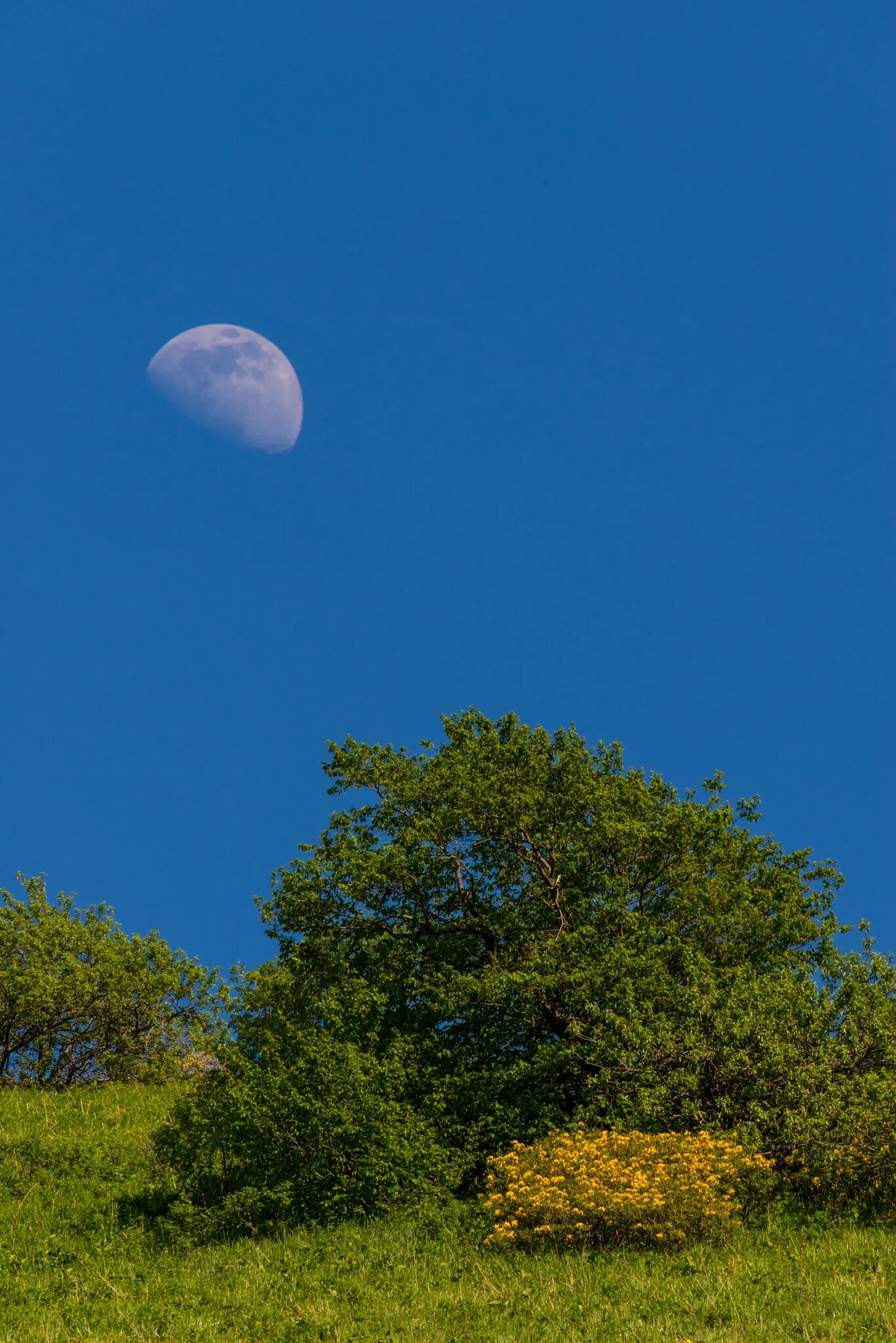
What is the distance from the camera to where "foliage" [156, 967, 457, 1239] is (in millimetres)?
18734

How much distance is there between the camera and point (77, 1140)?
958 inches

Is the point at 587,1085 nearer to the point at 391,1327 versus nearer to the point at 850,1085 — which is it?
the point at 850,1085

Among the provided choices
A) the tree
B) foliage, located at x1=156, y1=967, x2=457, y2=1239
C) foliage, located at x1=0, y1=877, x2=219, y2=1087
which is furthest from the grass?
foliage, located at x1=0, y1=877, x2=219, y2=1087

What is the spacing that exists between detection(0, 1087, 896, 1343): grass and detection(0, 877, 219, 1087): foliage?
1487 centimetres

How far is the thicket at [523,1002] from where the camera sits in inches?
743

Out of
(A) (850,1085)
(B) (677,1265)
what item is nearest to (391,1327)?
(B) (677,1265)

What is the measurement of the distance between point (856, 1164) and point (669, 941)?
7123 millimetres

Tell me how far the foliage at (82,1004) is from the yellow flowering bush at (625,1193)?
71.8 ft

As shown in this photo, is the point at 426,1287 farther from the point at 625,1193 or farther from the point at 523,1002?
the point at 523,1002

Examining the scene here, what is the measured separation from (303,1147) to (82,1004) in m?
18.5

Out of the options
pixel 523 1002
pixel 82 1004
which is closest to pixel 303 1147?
pixel 523 1002

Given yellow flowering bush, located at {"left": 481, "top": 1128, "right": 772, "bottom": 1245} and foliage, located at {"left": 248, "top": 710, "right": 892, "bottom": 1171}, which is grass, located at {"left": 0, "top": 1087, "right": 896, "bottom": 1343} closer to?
yellow flowering bush, located at {"left": 481, "top": 1128, "right": 772, "bottom": 1245}

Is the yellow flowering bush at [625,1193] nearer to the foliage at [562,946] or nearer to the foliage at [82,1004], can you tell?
the foliage at [562,946]

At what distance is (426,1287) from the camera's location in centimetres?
1354
